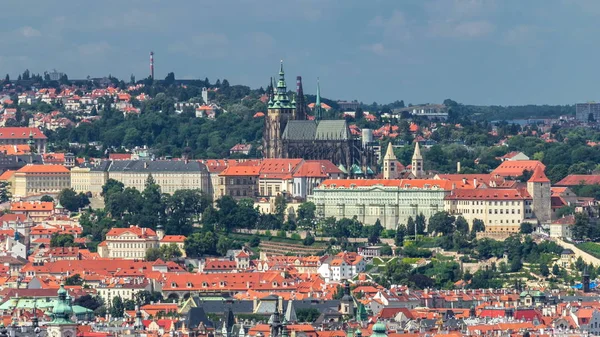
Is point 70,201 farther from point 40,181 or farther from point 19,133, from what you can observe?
point 19,133

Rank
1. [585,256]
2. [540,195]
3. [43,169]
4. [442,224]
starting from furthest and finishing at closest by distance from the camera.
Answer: [43,169] < [540,195] < [442,224] < [585,256]

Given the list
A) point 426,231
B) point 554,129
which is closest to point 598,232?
point 426,231

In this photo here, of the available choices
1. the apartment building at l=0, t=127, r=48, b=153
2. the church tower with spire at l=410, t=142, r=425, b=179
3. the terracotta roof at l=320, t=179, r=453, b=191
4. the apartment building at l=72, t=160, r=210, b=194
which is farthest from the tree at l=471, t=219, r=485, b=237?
the apartment building at l=0, t=127, r=48, b=153

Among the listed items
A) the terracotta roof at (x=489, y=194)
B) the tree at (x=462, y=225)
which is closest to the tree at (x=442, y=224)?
the tree at (x=462, y=225)

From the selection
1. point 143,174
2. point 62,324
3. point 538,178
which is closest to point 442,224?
point 538,178

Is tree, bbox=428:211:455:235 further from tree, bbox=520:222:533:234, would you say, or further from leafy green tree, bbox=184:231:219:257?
leafy green tree, bbox=184:231:219:257

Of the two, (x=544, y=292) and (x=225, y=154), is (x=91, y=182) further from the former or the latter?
(x=544, y=292)
